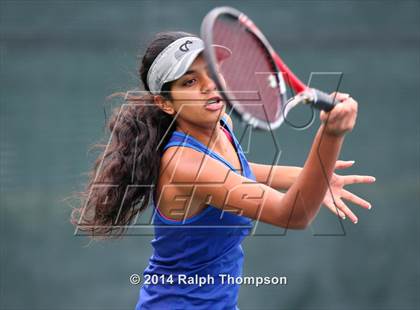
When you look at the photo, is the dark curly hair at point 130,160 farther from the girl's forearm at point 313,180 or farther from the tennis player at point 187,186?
the girl's forearm at point 313,180

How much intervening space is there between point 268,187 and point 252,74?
259 mm

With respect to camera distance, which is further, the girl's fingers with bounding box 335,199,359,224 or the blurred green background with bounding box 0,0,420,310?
the blurred green background with bounding box 0,0,420,310

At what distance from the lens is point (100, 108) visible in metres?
3.34

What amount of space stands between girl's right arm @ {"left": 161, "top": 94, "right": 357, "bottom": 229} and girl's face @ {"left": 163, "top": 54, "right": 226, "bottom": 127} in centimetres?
9

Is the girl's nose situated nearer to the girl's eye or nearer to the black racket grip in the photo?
the girl's eye

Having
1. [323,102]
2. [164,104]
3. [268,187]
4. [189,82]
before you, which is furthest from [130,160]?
[323,102]

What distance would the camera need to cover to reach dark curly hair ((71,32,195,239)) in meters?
2.09

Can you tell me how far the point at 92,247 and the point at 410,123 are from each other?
137 centimetres

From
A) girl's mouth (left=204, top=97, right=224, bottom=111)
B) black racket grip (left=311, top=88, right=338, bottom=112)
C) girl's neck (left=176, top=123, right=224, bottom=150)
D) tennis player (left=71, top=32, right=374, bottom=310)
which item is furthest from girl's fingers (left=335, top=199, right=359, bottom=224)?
black racket grip (left=311, top=88, right=338, bottom=112)

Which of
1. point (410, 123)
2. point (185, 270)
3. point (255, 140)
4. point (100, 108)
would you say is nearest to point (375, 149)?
point (410, 123)

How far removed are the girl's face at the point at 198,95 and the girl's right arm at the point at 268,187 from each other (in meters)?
0.09

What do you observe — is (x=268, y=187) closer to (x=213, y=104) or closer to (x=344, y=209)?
(x=213, y=104)

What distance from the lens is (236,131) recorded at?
127 inches

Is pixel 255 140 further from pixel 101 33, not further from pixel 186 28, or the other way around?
pixel 101 33
